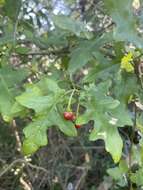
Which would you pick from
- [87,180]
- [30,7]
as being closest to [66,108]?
[30,7]

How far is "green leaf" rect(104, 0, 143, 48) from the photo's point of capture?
1551 millimetres

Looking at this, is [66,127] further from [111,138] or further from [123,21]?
[123,21]

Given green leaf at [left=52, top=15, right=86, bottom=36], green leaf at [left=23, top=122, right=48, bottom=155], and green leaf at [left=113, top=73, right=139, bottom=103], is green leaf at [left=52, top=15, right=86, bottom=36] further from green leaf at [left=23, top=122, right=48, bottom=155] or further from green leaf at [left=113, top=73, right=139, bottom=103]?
green leaf at [left=23, top=122, right=48, bottom=155]

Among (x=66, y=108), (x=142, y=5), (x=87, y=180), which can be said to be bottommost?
(x=87, y=180)

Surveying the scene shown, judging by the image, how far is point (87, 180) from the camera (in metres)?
3.93

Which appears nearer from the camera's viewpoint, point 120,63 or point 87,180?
point 120,63

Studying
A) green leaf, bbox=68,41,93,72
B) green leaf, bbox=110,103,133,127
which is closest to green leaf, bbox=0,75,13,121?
green leaf, bbox=68,41,93,72

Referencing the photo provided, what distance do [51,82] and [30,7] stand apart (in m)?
1.29

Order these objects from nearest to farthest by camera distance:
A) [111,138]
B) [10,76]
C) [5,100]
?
[111,138] < [5,100] < [10,76]

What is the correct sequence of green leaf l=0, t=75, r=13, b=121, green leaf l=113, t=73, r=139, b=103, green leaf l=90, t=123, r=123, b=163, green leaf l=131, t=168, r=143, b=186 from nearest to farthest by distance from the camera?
1. green leaf l=90, t=123, r=123, b=163
2. green leaf l=0, t=75, r=13, b=121
3. green leaf l=113, t=73, r=139, b=103
4. green leaf l=131, t=168, r=143, b=186

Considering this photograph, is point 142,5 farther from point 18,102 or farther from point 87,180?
point 87,180

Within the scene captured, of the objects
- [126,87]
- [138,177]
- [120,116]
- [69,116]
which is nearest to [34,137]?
[69,116]

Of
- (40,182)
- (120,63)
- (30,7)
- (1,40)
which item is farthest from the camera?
(40,182)

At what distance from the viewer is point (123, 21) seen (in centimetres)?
157
